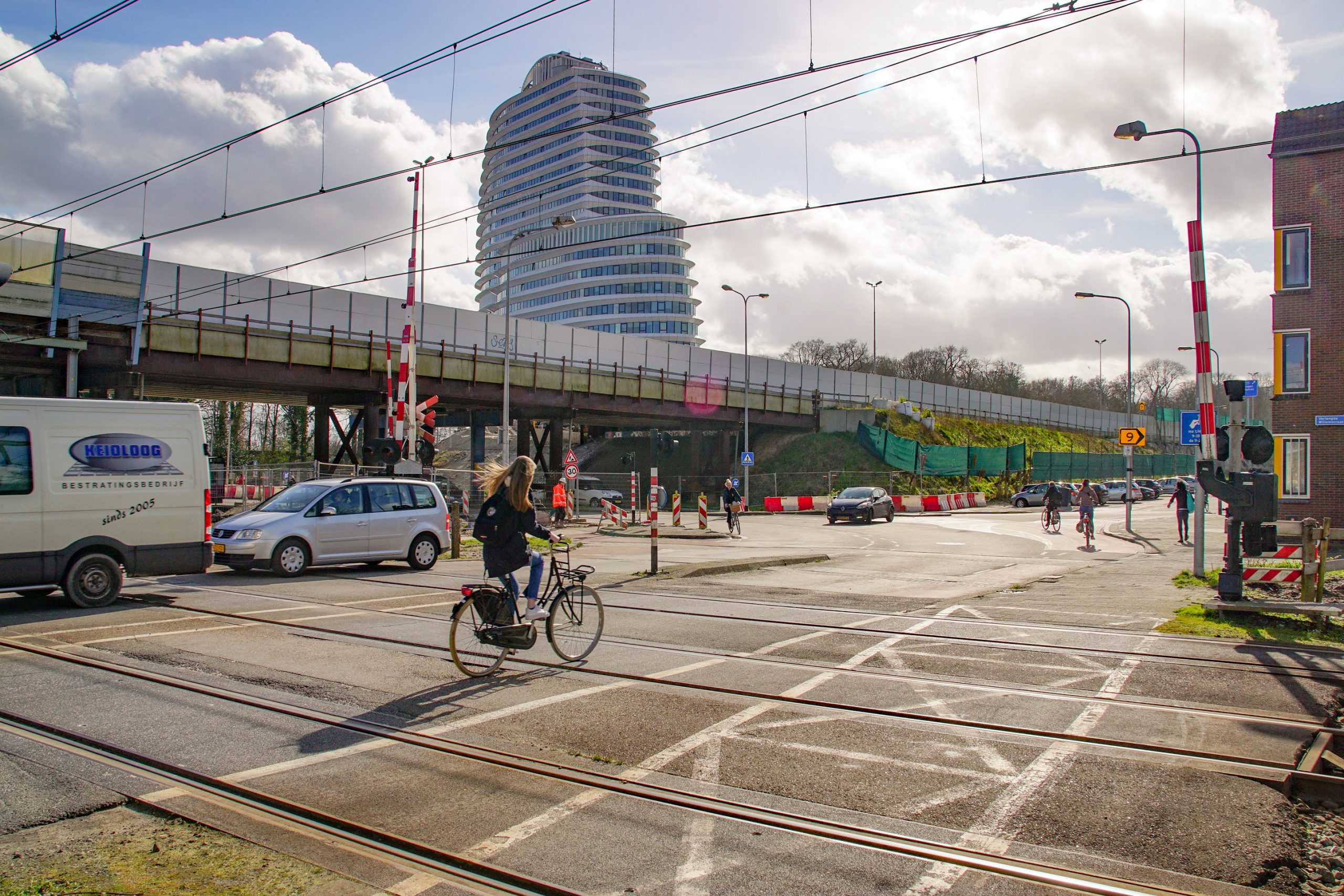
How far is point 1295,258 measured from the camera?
26281 millimetres

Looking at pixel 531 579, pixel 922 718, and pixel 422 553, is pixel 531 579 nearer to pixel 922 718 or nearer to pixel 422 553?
pixel 922 718

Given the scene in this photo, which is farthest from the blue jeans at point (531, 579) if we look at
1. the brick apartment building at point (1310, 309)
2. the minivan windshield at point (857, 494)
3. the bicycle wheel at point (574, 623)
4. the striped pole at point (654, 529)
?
the minivan windshield at point (857, 494)

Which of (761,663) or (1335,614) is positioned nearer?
(761,663)

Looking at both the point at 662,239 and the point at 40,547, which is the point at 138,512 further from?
the point at 662,239

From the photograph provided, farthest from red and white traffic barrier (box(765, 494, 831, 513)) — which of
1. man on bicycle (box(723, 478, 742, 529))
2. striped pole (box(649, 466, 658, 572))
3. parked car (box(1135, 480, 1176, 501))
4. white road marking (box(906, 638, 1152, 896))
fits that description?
white road marking (box(906, 638, 1152, 896))

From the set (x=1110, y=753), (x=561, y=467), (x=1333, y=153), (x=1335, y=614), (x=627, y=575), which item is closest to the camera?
(x=1110, y=753)

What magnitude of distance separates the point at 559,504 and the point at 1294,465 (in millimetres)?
21813

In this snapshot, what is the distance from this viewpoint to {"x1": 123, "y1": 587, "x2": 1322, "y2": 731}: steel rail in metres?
6.18

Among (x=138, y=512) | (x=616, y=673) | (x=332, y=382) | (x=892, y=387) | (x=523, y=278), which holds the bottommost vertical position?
(x=616, y=673)

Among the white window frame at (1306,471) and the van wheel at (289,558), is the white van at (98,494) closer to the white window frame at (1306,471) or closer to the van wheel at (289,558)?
the van wheel at (289,558)

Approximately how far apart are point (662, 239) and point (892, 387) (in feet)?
232

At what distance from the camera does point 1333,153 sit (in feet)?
83.5

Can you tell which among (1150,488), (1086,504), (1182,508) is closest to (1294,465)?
(1182,508)

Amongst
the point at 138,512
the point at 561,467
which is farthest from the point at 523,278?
the point at 138,512
